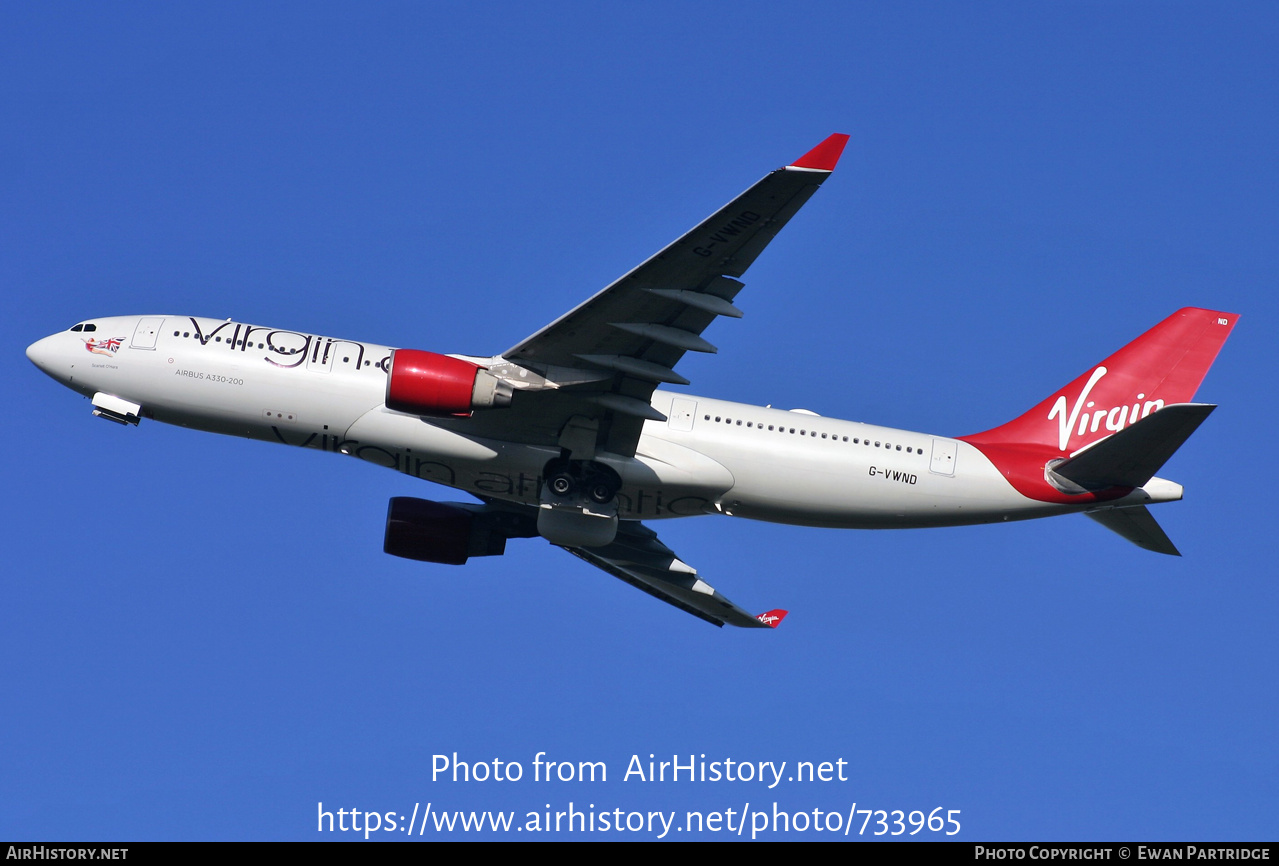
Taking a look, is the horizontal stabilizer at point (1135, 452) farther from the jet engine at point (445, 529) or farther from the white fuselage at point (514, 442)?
the jet engine at point (445, 529)

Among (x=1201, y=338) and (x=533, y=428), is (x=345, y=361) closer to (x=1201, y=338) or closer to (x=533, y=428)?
(x=533, y=428)

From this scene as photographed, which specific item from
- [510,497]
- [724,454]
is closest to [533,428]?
[510,497]

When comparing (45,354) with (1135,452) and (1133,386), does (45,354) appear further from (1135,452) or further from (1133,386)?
(1133,386)

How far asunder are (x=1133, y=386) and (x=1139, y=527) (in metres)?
4.87

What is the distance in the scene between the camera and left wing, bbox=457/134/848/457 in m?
26.7

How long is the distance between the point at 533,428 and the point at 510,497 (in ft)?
8.83

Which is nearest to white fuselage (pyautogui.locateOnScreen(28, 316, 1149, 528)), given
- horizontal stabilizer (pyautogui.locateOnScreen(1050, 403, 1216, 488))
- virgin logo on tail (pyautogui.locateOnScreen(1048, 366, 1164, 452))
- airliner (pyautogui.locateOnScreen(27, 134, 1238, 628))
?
airliner (pyautogui.locateOnScreen(27, 134, 1238, 628))

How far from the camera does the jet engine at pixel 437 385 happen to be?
30797mm

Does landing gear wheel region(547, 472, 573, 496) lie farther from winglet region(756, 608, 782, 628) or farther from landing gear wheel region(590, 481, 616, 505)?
winglet region(756, 608, 782, 628)

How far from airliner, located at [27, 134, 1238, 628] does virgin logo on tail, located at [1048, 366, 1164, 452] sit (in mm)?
1019

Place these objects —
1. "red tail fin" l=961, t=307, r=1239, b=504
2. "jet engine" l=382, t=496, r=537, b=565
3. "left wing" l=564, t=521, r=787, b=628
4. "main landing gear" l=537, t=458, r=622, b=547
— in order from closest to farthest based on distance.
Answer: "main landing gear" l=537, t=458, r=622, b=547
"red tail fin" l=961, t=307, r=1239, b=504
"jet engine" l=382, t=496, r=537, b=565
"left wing" l=564, t=521, r=787, b=628

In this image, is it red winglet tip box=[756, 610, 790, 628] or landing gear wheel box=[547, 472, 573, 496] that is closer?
landing gear wheel box=[547, 472, 573, 496]

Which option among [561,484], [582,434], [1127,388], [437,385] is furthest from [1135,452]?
[437,385]

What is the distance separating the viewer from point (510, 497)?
3431 centimetres
